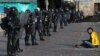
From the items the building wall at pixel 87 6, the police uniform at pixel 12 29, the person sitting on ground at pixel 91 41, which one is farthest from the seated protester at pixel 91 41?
the building wall at pixel 87 6

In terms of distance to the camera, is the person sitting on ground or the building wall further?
the building wall

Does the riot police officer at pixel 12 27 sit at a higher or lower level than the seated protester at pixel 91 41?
higher

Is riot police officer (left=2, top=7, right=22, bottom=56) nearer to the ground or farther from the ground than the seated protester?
farther from the ground

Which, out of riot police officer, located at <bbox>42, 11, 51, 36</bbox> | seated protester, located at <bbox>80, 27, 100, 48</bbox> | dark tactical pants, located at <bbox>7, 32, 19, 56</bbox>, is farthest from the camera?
riot police officer, located at <bbox>42, 11, 51, 36</bbox>

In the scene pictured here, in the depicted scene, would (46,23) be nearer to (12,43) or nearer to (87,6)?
(12,43)

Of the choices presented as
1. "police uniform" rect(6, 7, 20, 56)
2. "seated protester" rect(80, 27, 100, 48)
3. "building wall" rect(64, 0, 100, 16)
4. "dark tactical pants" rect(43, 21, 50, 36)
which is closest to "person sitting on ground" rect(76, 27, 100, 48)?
"seated protester" rect(80, 27, 100, 48)

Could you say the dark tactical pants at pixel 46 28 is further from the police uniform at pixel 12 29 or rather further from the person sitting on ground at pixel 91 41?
the police uniform at pixel 12 29

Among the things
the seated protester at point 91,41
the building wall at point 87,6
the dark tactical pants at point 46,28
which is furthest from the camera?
the building wall at point 87,6

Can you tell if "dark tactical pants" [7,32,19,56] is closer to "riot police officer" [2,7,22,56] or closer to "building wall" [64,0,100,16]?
"riot police officer" [2,7,22,56]

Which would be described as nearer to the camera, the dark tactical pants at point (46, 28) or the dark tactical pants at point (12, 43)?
the dark tactical pants at point (12, 43)

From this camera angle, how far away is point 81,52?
18.1 metres

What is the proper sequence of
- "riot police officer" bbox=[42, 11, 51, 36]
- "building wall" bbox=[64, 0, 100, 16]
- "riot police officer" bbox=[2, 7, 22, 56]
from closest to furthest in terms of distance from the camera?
"riot police officer" bbox=[2, 7, 22, 56] < "riot police officer" bbox=[42, 11, 51, 36] < "building wall" bbox=[64, 0, 100, 16]

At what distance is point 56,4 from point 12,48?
194ft

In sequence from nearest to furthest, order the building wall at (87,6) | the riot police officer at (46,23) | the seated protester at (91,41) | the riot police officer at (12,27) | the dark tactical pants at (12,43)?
the riot police officer at (12,27), the dark tactical pants at (12,43), the seated protester at (91,41), the riot police officer at (46,23), the building wall at (87,6)
